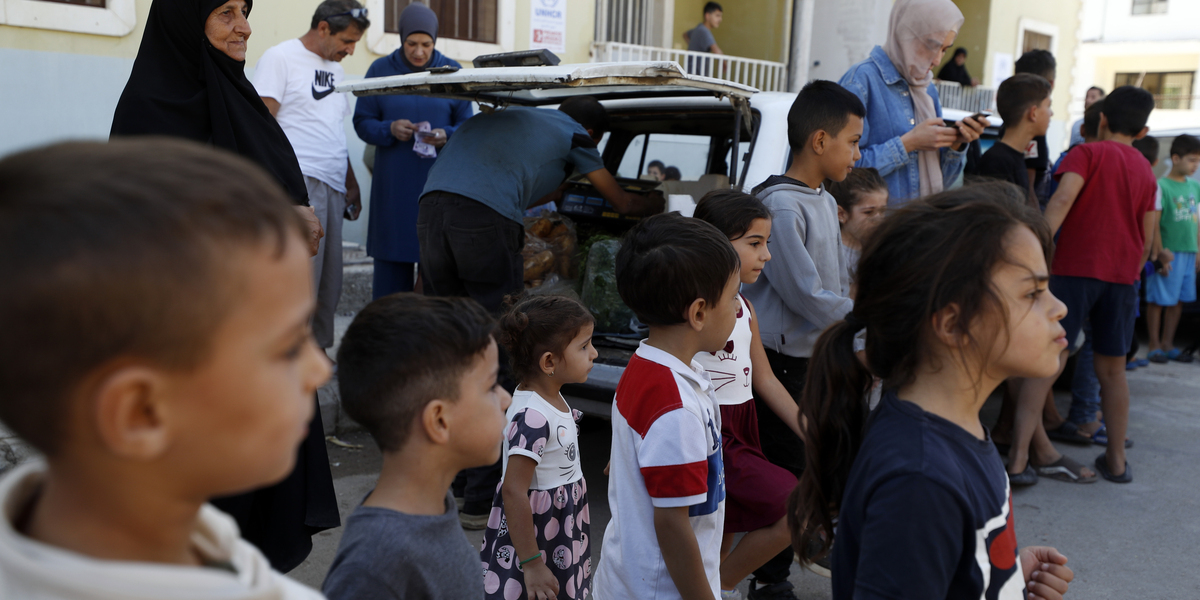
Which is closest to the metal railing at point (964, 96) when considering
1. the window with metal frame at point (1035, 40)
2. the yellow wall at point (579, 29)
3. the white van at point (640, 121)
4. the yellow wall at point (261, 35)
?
the window with metal frame at point (1035, 40)

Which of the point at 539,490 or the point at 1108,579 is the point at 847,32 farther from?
the point at 539,490

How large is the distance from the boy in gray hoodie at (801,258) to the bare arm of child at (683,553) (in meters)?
1.18

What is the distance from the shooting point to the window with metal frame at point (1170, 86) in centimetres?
2759

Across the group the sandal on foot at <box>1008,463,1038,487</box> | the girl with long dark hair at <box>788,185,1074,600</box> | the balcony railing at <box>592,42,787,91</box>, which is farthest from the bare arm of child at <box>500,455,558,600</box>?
the balcony railing at <box>592,42,787,91</box>

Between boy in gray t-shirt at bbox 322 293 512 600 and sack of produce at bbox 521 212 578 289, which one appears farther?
sack of produce at bbox 521 212 578 289

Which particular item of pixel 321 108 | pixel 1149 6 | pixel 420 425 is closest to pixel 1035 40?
pixel 1149 6

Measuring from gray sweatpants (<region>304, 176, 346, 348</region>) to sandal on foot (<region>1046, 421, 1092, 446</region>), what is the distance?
421 cm

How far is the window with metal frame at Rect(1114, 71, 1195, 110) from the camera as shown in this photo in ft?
90.5

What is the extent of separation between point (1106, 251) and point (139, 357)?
470 cm

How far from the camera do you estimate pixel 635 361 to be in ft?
7.04

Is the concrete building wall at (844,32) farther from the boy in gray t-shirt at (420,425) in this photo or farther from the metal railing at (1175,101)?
the metal railing at (1175,101)

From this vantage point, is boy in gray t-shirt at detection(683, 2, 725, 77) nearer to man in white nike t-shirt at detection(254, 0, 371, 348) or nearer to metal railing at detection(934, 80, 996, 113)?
metal railing at detection(934, 80, 996, 113)

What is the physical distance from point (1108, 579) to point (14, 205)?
3798 millimetres

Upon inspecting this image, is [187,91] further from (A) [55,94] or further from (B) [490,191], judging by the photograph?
(A) [55,94]
